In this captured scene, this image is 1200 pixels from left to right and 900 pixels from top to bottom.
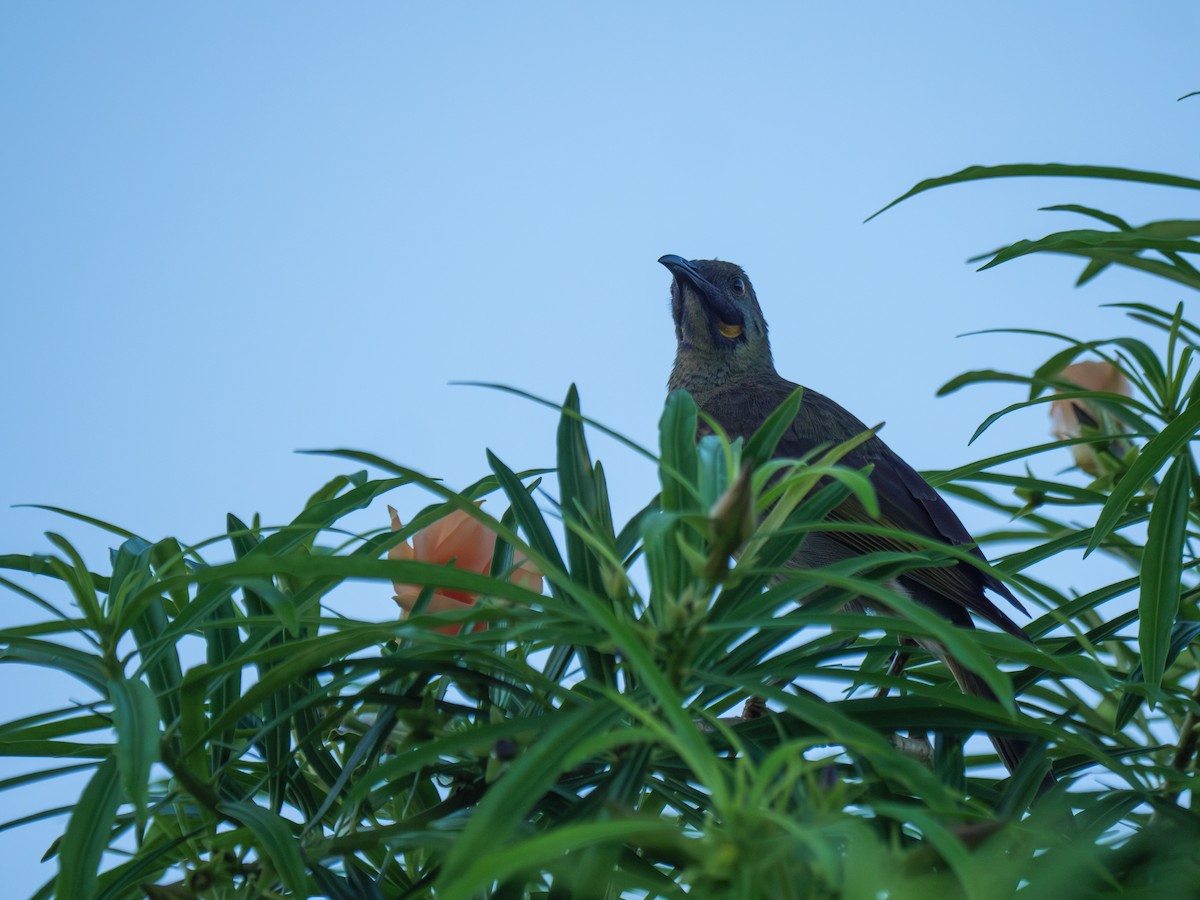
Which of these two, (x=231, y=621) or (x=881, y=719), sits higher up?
(x=231, y=621)

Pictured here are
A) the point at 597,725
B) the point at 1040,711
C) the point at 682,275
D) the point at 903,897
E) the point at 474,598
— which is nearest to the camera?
the point at 903,897

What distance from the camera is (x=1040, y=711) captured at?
172 centimetres

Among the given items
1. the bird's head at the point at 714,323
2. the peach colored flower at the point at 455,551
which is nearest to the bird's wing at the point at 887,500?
the bird's head at the point at 714,323

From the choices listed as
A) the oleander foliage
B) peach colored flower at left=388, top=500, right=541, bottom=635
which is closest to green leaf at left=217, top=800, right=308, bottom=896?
the oleander foliage

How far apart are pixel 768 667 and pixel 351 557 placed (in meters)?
0.46

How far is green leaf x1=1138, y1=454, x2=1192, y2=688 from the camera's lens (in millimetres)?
1391

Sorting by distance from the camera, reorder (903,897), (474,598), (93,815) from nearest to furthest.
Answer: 1. (903,897)
2. (93,815)
3. (474,598)

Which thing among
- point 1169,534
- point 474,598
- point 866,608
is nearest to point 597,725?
point 474,598

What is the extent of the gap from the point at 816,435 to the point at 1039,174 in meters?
1.58

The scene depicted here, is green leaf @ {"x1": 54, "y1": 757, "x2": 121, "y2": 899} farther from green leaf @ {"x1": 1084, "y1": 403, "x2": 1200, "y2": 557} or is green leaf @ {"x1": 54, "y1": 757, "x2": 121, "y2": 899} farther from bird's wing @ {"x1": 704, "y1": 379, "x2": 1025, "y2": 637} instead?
bird's wing @ {"x1": 704, "y1": 379, "x2": 1025, "y2": 637}

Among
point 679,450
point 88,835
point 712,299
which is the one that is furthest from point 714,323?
point 88,835

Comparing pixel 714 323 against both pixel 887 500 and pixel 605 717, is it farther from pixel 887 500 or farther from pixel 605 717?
pixel 605 717

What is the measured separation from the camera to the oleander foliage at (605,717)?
822 millimetres

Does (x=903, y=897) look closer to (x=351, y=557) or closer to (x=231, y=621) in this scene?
(x=351, y=557)
